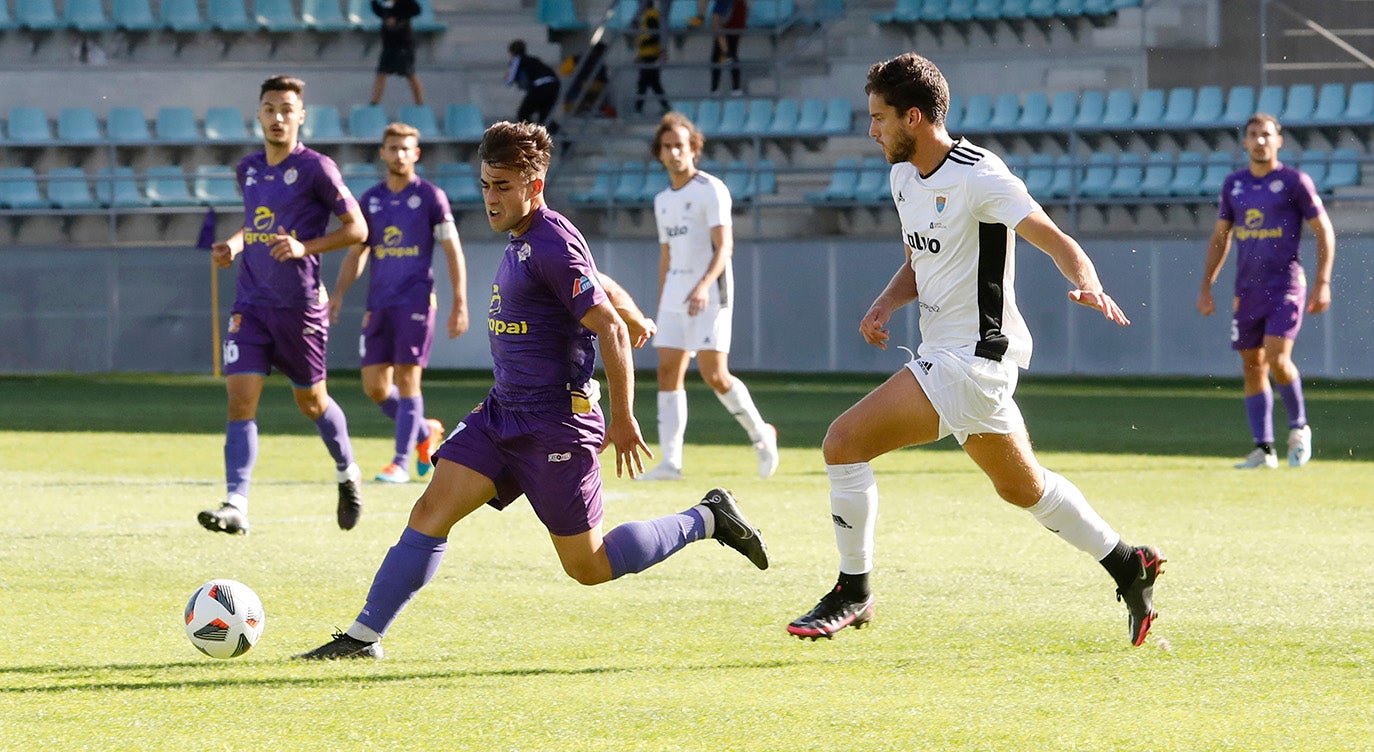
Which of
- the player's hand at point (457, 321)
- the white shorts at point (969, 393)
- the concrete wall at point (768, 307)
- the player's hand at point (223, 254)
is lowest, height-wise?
the concrete wall at point (768, 307)

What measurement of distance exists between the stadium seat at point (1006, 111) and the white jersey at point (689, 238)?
12.4 m

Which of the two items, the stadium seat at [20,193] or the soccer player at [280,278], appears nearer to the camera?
the soccer player at [280,278]

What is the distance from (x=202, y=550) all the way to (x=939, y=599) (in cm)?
335

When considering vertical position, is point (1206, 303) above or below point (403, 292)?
below

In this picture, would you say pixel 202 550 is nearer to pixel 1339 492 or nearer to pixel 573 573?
pixel 573 573

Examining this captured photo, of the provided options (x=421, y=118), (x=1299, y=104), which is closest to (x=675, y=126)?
(x=1299, y=104)

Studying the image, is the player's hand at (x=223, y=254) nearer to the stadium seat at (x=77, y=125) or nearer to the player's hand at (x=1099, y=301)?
the player's hand at (x=1099, y=301)

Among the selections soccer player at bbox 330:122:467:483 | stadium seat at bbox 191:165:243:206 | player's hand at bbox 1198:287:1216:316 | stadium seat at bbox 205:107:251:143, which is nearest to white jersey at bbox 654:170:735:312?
soccer player at bbox 330:122:467:483

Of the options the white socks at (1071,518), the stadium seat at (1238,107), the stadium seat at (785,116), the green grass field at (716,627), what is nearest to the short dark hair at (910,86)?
the white socks at (1071,518)

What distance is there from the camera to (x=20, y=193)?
23250 mm

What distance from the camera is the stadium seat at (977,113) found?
23.0 m

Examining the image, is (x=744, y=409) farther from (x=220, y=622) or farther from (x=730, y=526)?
(x=220, y=622)

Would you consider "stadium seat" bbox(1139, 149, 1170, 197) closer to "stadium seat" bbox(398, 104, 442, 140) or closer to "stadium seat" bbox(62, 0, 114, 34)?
"stadium seat" bbox(398, 104, 442, 140)

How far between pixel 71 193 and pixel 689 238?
14.8 metres
